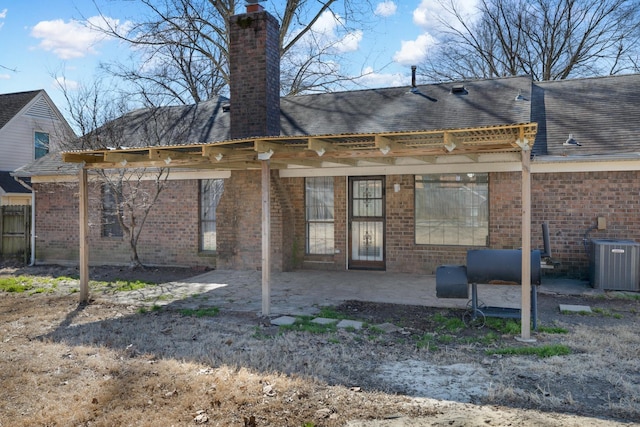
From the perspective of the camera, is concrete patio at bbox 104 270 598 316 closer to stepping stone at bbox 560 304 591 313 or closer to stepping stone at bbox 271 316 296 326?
stepping stone at bbox 271 316 296 326

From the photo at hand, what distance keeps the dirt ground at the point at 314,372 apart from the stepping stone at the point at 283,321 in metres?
0.13

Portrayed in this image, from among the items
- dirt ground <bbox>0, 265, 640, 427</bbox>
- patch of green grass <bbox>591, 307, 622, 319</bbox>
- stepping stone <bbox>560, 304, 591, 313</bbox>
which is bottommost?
dirt ground <bbox>0, 265, 640, 427</bbox>

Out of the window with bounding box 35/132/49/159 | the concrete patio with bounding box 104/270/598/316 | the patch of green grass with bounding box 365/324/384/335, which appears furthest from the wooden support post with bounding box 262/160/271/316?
the window with bounding box 35/132/49/159

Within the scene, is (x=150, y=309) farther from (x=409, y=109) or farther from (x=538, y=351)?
(x=409, y=109)

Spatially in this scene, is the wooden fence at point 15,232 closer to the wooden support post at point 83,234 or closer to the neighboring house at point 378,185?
the neighboring house at point 378,185

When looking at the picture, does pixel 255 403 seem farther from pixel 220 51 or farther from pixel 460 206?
pixel 220 51

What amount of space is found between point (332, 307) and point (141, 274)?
19.4ft

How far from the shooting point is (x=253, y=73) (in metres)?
12.5

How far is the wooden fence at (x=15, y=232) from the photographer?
1533 centimetres

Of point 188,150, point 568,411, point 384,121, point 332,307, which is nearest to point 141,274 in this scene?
point 188,150

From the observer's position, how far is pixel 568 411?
171 inches

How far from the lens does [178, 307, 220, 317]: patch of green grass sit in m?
8.11

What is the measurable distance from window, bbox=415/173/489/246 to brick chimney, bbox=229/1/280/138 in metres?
3.92

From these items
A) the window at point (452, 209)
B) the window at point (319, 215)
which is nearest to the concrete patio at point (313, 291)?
the window at point (319, 215)
